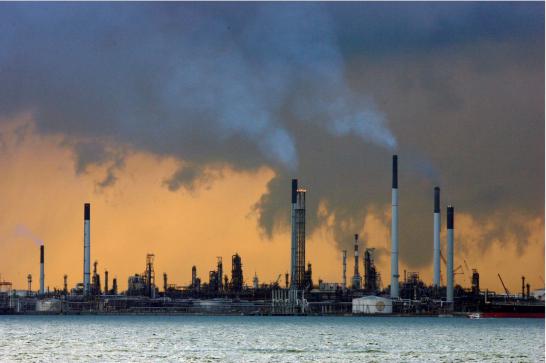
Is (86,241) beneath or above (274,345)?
above

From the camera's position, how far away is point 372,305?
165250mm

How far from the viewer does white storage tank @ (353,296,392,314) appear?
538 ft

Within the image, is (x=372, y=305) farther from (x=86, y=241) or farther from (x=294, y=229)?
(x=86, y=241)

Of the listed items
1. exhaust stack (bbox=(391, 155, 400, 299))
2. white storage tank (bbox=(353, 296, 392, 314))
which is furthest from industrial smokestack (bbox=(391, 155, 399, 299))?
white storage tank (bbox=(353, 296, 392, 314))

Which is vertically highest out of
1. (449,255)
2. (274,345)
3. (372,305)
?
(449,255)

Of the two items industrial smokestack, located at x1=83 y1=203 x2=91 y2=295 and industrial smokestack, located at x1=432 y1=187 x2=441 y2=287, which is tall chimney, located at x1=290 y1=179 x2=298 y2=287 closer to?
industrial smokestack, located at x1=432 y1=187 x2=441 y2=287

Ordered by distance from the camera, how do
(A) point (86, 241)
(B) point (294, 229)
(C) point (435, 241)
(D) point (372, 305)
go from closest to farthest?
(B) point (294, 229), (C) point (435, 241), (D) point (372, 305), (A) point (86, 241)

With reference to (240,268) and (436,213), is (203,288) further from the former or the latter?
(436,213)

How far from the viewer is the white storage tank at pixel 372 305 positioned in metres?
164

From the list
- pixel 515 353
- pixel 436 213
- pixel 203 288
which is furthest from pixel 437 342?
pixel 203 288

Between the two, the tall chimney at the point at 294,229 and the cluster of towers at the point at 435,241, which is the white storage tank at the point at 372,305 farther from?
the tall chimney at the point at 294,229

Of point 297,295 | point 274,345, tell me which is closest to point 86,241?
point 297,295

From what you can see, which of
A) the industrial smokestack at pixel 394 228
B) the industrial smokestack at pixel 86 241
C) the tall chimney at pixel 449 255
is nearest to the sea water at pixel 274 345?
the industrial smokestack at pixel 394 228

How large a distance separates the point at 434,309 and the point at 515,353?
270 ft
